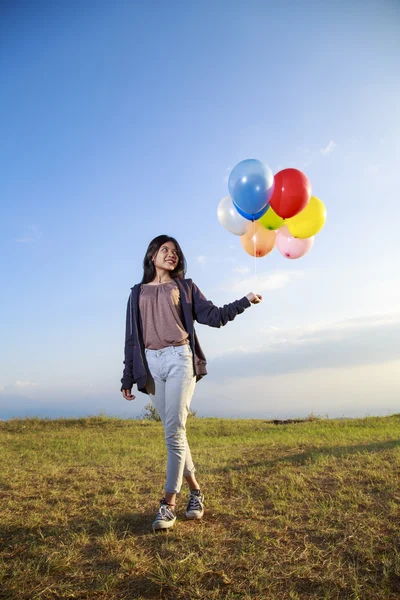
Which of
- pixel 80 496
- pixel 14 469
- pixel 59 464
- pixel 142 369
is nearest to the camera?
pixel 142 369

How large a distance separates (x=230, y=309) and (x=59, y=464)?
13.9 feet

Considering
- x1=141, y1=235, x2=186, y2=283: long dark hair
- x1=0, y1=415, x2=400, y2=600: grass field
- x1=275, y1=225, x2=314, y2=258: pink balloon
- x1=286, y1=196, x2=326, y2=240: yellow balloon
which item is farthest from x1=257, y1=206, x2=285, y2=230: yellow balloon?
x1=0, y1=415, x2=400, y2=600: grass field

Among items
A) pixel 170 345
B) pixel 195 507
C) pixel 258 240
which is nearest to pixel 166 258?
pixel 170 345

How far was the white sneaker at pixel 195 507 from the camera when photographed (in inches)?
132

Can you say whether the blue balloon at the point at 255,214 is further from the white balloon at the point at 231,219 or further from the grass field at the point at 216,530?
the grass field at the point at 216,530

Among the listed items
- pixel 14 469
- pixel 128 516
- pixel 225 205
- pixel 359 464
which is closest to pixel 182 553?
pixel 128 516

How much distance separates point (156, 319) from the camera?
11.1ft

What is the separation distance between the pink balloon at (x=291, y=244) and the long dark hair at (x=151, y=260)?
269 cm

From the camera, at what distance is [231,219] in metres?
5.76

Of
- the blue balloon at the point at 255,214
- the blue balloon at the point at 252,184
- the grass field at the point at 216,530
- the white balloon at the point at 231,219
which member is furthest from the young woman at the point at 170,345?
the white balloon at the point at 231,219

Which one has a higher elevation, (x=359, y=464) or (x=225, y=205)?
(x=225, y=205)

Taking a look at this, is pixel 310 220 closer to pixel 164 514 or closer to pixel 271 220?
pixel 271 220

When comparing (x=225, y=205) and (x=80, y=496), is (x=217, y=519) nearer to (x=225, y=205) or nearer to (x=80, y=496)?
(x=80, y=496)

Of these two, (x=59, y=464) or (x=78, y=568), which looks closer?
(x=78, y=568)
